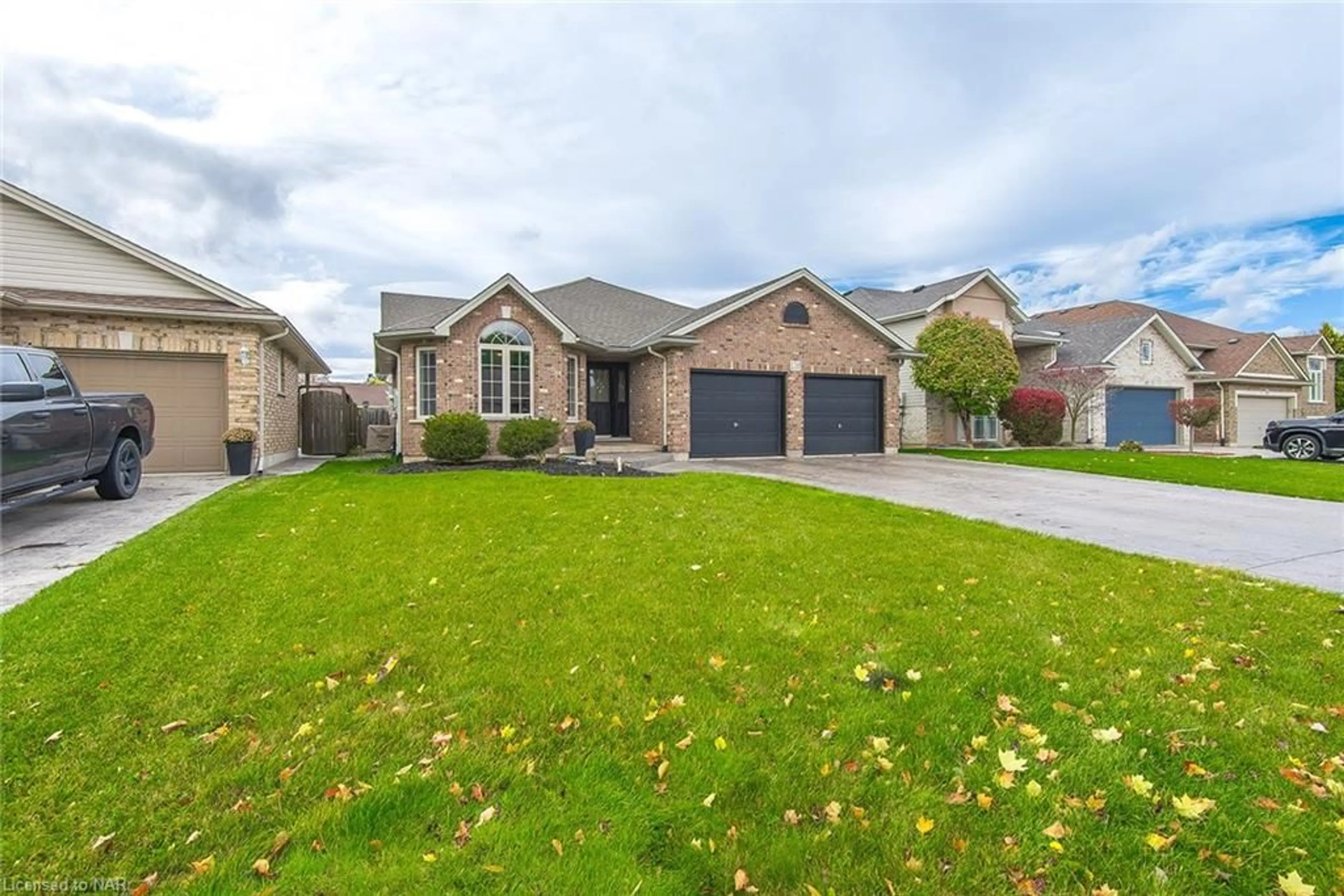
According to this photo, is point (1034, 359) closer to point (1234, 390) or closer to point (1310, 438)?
point (1310, 438)

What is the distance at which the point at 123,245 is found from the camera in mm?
12344

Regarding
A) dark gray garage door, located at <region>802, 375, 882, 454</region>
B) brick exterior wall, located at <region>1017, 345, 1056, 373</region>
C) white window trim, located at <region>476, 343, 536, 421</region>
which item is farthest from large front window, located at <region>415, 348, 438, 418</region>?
brick exterior wall, located at <region>1017, 345, 1056, 373</region>

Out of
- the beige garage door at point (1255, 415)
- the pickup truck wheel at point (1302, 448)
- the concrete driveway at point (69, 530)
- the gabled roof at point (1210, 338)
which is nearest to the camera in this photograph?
the concrete driveway at point (69, 530)

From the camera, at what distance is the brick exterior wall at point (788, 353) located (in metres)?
16.9

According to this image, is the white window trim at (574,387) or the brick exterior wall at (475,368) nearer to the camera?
the brick exterior wall at (475,368)

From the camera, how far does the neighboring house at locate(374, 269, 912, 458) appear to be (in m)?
15.3

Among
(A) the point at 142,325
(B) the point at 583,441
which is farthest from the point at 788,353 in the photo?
(A) the point at 142,325

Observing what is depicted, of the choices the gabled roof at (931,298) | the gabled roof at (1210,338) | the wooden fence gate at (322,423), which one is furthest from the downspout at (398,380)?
the gabled roof at (1210,338)

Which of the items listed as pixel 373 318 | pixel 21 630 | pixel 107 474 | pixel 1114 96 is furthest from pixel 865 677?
pixel 373 318

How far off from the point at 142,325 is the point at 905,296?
24581 millimetres

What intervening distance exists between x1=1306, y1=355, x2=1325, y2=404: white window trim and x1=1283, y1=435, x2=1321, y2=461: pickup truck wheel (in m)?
17.2

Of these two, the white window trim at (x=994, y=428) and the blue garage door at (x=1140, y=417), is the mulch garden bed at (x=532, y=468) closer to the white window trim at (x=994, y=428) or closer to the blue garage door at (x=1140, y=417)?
the white window trim at (x=994, y=428)

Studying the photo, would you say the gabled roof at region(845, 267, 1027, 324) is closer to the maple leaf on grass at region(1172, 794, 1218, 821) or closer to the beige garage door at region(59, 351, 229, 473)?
the beige garage door at region(59, 351, 229, 473)

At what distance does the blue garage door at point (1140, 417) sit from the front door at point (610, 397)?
1927 cm
